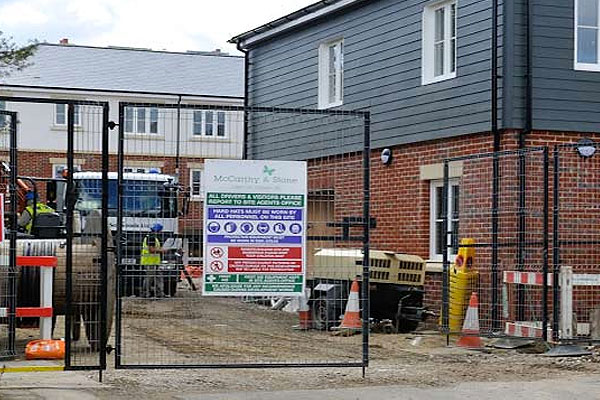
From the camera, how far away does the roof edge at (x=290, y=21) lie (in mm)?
22552

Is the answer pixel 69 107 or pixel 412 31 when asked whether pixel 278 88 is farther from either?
pixel 69 107

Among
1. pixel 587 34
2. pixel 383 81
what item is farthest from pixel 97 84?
pixel 587 34

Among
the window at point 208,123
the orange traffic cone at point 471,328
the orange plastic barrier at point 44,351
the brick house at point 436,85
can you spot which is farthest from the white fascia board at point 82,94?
the orange plastic barrier at point 44,351

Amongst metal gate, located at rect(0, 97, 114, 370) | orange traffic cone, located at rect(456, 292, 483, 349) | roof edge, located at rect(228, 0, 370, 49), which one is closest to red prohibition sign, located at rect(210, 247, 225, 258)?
metal gate, located at rect(0, 97, 114, 370)

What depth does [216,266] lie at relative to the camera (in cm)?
1115

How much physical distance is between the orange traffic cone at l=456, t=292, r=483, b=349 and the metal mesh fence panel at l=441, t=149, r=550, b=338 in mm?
406

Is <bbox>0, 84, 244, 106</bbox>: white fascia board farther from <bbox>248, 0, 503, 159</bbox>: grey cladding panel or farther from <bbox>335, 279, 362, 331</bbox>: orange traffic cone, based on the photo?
<bbox>335, 279, 362, 331</bbox>: orange traffic cone

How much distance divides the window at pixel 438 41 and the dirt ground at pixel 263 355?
16.2 feet

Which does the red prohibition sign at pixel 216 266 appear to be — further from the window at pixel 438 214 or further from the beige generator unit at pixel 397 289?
the window at pixel 438 214

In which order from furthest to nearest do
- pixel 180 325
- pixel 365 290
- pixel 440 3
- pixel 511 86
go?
pixel 440 3 → pixel 511 86 → pixel 180 325 → pixel 365 290

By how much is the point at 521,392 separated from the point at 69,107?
17.5 feet

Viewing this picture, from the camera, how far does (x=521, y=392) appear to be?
11320 mm

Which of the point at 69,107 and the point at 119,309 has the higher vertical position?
the point at 69,107

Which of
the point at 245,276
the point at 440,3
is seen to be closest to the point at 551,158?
the point at 440,3
